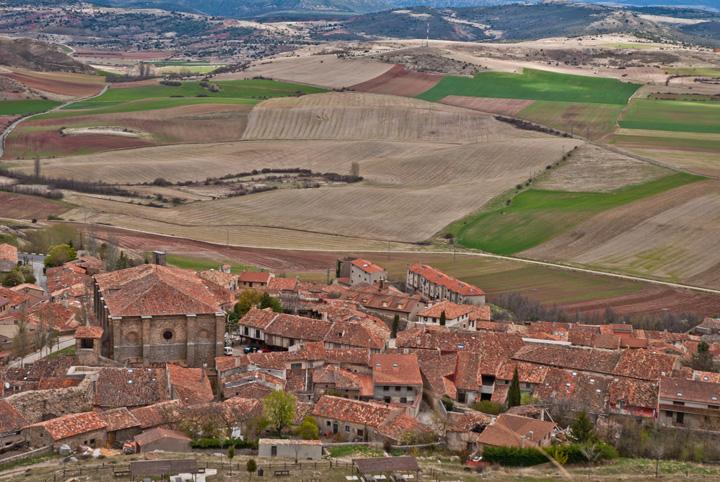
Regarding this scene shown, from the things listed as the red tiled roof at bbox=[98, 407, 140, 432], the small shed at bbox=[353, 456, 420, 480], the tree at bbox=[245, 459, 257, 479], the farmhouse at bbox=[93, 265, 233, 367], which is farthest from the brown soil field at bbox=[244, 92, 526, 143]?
the tree at bbox=[245, 459, 257, 479]

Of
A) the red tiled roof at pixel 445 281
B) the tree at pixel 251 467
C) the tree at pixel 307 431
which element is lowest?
the red tiled roof at pixel 445 281

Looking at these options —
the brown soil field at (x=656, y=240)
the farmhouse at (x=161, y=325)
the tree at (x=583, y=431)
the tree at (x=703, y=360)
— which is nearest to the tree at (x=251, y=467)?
the tree at (x=583, y=431)

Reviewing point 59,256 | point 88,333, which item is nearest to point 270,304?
point 88,333

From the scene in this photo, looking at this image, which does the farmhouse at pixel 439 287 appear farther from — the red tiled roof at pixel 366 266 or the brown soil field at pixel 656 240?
the brown soil field at pixel 656 240

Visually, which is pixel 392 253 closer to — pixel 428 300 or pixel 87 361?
pixel 428 300

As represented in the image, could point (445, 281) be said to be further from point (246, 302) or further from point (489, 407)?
point (489, 407)

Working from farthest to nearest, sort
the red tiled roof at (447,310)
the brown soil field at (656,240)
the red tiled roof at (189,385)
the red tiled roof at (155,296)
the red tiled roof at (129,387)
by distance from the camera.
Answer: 1. the brown soil field at (656,240)
2. the red tiled roof at (447,310)
3. the red tiled roof at (155,296)
4. the red tiled roof at (189,385)
5. the red tiled roof at (129,387)
